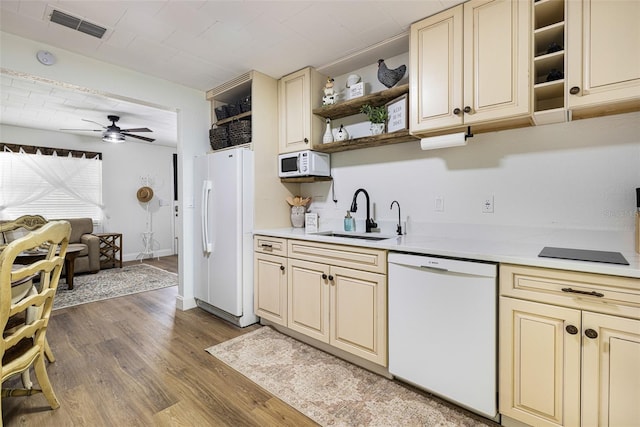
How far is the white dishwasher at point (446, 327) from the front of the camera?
154 centimetres

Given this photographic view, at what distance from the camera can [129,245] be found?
6.14 m

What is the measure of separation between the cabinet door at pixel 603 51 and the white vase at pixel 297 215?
89.8 inches

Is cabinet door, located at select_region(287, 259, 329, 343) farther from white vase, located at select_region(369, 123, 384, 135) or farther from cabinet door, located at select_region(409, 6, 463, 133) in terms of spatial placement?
cabinet door, located at select_region(409, 6, 463, 133)

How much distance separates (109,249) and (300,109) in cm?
470

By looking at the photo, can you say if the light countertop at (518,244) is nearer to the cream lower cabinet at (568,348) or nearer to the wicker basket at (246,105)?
the cream lower cabinet at (568,348)

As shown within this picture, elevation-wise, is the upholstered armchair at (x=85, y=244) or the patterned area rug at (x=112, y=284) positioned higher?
the upholstered armchair at (x=85, y=244)

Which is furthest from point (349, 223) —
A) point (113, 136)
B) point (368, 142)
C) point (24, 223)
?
point (113, 136)

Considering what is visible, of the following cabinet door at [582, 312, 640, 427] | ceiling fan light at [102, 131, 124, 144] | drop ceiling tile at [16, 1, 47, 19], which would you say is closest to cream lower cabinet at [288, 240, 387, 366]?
cabinet door at [582, 312, 640, 427]

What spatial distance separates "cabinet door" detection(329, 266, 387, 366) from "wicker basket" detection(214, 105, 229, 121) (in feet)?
7.33

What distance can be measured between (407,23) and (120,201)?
613 cm

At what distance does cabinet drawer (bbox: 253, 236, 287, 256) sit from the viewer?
8.68 ft

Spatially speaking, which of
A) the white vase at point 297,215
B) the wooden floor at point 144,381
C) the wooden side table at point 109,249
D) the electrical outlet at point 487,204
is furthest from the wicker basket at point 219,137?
the wooden side table at point 109,249

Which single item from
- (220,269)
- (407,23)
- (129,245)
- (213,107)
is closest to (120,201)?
(129,245)

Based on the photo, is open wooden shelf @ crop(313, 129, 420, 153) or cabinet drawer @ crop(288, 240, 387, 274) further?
open wooden shelf @ crop(313, 129, 420, 153)
